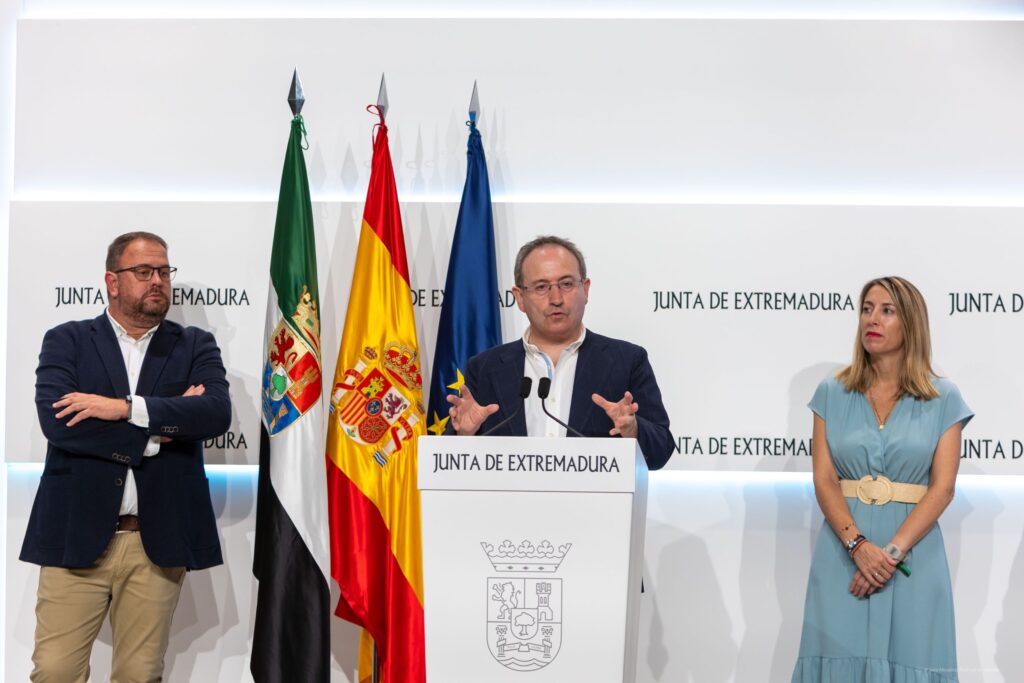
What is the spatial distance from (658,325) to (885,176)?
115 centimetres

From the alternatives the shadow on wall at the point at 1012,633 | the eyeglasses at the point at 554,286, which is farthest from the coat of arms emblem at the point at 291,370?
the shadow on wall at the point at 1012,633

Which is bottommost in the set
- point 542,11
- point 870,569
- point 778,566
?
point 778,566

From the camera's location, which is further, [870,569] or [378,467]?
[378,467]

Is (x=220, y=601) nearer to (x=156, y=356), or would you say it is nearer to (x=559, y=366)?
(x=156, y=356)

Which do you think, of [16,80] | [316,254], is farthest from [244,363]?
[16,80]

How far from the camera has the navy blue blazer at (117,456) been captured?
3490 mm

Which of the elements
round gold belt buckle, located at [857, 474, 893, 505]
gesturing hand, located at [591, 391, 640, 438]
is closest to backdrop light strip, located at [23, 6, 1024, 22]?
round gold belt buckle, located at [857, 474, 893, 505]

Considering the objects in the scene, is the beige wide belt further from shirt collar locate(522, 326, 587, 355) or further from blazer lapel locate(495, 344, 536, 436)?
blazer lapel locate(495, 344, 536, 436)

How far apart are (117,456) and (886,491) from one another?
259 cm

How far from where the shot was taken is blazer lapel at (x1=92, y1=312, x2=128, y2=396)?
3.62 m

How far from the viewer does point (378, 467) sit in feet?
13.0

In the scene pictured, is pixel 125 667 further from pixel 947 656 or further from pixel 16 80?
pixel 947 656

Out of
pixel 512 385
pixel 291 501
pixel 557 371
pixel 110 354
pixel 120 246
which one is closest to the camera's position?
pixel 512 385

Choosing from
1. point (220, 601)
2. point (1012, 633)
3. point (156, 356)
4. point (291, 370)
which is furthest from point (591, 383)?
point (1012, 633)
